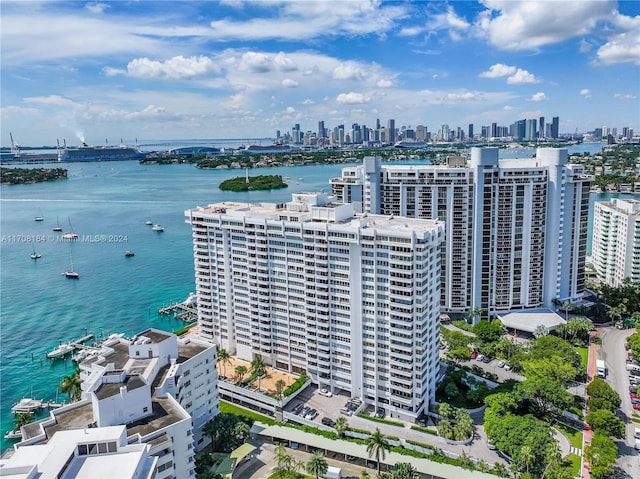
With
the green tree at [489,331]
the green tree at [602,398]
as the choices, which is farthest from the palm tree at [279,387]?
the green tree at [602,398]

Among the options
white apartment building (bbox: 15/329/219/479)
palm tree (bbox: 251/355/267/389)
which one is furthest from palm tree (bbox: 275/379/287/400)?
white apartment building (bbox: 15/329/219/479)

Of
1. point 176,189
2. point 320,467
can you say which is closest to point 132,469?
point 320,467

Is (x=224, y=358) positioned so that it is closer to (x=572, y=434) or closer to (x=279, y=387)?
(x=279, y=387)

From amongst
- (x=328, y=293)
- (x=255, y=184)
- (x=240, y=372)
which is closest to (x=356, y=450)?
(x=328, y=293)

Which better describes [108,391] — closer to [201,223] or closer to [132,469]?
[132,469]

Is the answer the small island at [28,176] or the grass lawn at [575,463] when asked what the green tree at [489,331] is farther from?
the small island at [28,176]

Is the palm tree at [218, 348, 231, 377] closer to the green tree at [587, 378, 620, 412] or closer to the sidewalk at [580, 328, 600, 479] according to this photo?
the sidewalk at [580, 328, 600, 479]
